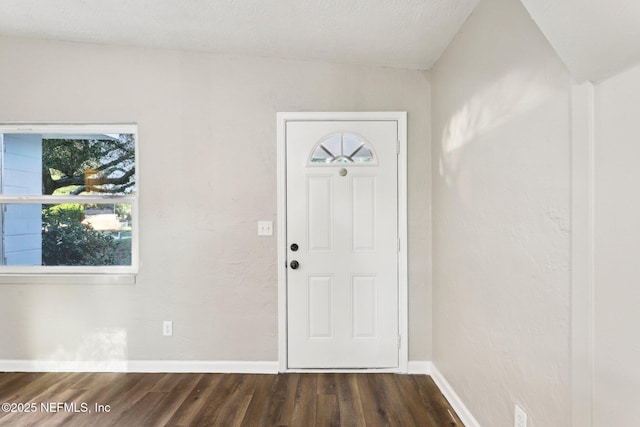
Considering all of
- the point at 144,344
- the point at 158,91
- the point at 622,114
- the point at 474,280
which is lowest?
the point at 144,344

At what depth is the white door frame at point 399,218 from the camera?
2781mm

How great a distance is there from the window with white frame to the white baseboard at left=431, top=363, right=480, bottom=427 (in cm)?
250

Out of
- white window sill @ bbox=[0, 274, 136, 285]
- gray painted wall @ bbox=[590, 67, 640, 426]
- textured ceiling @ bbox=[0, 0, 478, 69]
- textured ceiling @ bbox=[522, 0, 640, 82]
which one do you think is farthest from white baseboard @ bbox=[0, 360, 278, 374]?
textured ceiling @ bbox=[522, 0, 640, 82]

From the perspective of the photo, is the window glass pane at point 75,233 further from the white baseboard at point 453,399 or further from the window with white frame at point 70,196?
the white baseboard at point 453,399

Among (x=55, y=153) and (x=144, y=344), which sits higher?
(x=55, y=153)

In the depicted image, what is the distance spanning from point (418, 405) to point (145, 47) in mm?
3270

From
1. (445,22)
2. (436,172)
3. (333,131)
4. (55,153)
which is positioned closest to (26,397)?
(55,153)

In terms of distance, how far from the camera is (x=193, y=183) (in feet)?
9.27

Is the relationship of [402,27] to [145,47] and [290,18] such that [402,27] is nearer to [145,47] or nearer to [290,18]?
[290,18]

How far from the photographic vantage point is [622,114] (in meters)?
1.06

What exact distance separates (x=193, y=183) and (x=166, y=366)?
1448mm

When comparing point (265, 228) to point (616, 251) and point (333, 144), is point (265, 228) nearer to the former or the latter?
point (333, 144)

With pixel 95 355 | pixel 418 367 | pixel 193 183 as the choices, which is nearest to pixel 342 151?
pixel 193 183

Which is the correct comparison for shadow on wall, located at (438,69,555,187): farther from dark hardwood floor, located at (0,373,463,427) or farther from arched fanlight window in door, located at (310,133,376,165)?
dark hardwood floor, located at (0,373,463,427)
